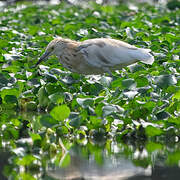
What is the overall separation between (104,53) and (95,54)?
99 millimetres

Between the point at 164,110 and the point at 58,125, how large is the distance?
3.07ft

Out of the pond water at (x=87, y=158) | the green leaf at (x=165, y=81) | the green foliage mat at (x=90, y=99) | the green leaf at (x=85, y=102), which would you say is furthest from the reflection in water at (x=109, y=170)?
the green leaf at (x=165, y=81)

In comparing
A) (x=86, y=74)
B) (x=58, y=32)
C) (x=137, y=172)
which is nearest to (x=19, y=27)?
(x=58, y=32)

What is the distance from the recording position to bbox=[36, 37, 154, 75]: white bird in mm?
6504

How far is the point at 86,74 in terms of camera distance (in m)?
6.66

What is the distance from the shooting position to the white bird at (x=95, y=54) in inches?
256

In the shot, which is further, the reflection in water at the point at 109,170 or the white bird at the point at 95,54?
the white bird at the point at 95,54

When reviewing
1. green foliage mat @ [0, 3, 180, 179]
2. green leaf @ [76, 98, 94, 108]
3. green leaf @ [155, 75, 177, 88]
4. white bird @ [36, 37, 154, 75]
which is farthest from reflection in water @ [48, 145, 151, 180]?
white bird @ [36, 37, 154, 75]

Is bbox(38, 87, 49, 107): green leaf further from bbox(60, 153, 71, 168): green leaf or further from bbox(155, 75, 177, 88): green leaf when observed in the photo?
bbox(60, 153, 71, 168): green leaf

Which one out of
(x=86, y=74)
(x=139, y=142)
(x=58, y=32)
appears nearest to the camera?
(x=139, y=142)

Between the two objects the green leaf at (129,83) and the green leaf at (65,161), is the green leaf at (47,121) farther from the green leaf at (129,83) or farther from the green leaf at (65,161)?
the green leaf at (129,83)

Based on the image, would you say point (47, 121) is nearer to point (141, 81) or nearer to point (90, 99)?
point (90, 99)

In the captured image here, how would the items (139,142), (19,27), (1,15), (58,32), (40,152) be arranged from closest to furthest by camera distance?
(40,152), (139,142), (58,32), (19,27), (1,15)

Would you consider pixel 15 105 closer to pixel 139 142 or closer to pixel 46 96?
pixel 46 96
